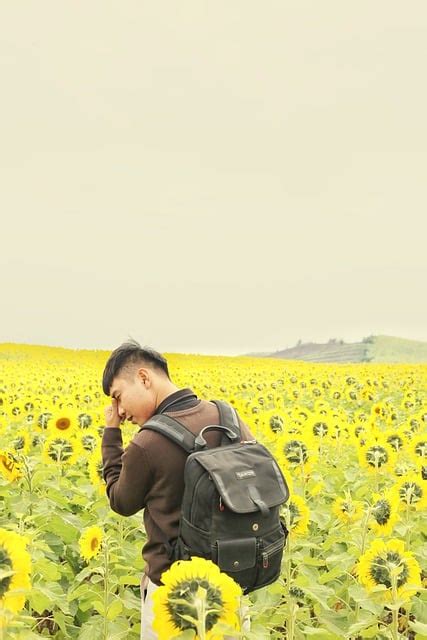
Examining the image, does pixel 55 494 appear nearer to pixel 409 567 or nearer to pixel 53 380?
pixel 409 567

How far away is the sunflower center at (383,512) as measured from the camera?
426 centimetres

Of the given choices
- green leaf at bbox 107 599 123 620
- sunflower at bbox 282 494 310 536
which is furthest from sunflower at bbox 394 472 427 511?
green leaf at bbox 107 599 123 620

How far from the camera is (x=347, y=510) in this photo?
189 inches

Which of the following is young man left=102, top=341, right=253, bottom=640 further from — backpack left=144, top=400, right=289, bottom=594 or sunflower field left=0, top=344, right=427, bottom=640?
sunflower field left=0, top=344, right=427, bottom=640

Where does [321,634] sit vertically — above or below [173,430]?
below

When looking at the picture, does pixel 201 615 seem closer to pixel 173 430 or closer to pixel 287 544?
pixel 173 430

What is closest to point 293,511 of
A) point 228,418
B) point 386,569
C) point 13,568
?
point 386,569

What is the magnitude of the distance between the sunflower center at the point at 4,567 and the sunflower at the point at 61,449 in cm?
388

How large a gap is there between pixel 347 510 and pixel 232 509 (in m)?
2.39

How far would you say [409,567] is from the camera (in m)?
A: 3.05

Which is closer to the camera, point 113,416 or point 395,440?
point 113,416

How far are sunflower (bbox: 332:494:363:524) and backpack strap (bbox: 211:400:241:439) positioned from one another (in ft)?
6.31

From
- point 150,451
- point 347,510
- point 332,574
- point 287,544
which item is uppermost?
point 150,451

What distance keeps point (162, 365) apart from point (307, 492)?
3282 mm
